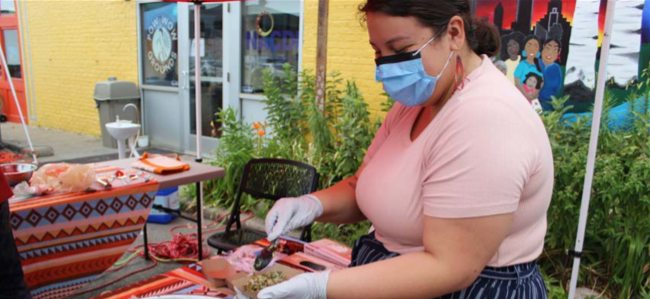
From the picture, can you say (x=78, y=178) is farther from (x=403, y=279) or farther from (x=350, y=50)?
(x=350, y=50)

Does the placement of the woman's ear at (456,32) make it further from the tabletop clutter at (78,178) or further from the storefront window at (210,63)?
the storefront window at (210,63)

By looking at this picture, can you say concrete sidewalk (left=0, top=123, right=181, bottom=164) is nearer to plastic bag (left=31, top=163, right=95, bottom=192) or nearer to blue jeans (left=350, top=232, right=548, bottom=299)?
plastic bag (left=31, top=163, right=95, bottom=192)

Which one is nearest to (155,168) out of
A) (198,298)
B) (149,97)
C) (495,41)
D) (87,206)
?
(87,206)

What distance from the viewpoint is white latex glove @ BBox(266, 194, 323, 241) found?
5.28ft

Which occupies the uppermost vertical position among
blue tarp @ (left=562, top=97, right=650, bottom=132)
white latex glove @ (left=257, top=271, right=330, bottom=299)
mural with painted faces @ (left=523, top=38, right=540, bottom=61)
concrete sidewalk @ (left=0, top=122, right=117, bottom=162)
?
mural with painted faces @ (left=523, top=38, right=540, bottom=61)

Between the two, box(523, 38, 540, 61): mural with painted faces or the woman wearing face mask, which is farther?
box(523, 38, 540, 61): mural with painted faces

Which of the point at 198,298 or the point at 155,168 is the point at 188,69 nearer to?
the point at 155,168

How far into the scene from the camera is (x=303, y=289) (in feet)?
3.89

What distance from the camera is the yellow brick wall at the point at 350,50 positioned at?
5.26 m

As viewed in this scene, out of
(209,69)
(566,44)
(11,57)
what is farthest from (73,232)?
(11,57)

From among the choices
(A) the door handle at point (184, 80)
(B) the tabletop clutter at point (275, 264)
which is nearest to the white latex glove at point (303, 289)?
(B) the tabletop clutter at point (275, 264)

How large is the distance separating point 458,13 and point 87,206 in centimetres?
254

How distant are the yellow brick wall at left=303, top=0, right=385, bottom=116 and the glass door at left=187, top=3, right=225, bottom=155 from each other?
5.77 feet

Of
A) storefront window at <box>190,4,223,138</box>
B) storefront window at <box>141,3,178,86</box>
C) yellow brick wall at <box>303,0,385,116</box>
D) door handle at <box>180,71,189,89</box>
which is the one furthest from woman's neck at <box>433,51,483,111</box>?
storefront window at <box>141,3,178,86</box>
